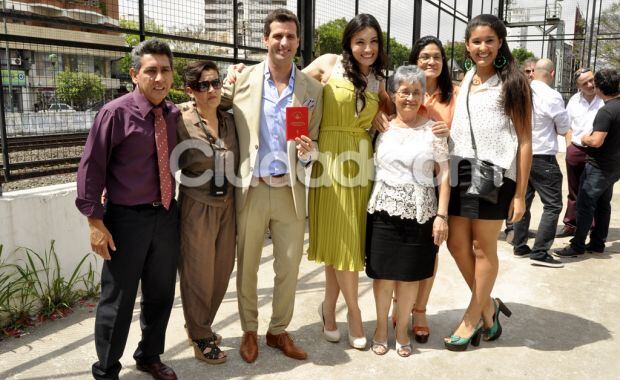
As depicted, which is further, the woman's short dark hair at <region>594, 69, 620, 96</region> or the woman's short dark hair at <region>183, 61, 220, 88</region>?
the woman's short dark hair at <region>594, 69, 620, 96</region>

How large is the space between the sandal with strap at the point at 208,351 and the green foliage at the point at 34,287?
4.17ft

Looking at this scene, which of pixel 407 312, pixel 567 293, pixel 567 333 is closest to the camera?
pixel 407 312

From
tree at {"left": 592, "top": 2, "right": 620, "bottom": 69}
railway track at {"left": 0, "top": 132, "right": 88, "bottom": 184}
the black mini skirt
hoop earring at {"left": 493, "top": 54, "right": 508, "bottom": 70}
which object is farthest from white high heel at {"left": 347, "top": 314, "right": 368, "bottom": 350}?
tree at {"left": 592, "top": 2, "right": 620, "bottom": 69}

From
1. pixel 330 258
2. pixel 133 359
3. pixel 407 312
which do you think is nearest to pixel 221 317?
pixel 133 359

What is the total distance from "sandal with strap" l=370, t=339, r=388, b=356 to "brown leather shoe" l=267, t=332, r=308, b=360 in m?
0.43

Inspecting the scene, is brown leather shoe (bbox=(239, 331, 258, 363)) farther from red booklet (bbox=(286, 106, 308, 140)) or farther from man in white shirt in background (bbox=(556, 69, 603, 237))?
man in white shirt in background (bbox=(556, 69, 603, 237))

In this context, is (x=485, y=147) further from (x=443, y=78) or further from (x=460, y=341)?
(x=460, y=341)

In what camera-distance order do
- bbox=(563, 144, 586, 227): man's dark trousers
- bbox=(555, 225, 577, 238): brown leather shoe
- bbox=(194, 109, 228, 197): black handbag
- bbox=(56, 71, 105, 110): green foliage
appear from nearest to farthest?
bbox=(194, 109, 228, 197): black handbag < bbox=(563, 144, 586, 227): man's dark trousers < bbox=(555, 225, 577, 238): brown leather shoe < bbox=(56, 71, 105, 110): green foliage

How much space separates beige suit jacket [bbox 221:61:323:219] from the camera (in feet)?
9.69

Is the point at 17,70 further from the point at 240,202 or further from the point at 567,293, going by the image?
the point at 567,293

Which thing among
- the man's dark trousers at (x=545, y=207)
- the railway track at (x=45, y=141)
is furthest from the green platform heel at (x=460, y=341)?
the railway track at (x=45, y=141)

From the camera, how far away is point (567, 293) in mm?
4312

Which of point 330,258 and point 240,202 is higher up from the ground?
point 240,202

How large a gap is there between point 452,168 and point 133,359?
2237mm
